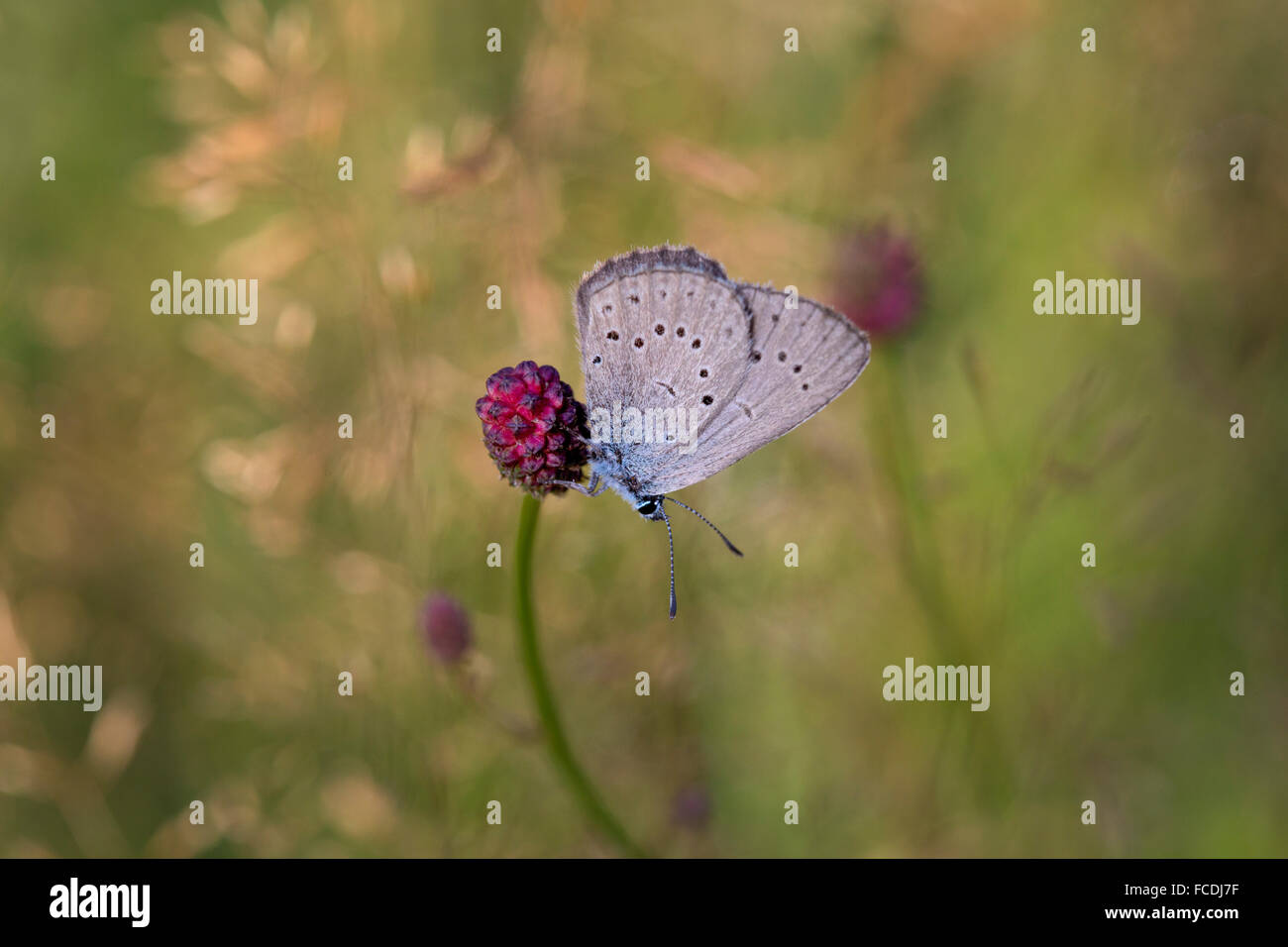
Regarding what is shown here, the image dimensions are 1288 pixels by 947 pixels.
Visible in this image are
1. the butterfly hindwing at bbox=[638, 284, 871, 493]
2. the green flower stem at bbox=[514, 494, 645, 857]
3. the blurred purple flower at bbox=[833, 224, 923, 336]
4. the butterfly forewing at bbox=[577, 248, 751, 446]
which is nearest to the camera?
the green flower stem at bbox=[514, 494, 645, 857]

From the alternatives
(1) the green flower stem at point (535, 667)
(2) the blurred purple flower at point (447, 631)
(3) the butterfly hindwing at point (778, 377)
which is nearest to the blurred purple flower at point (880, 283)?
(3) the butterfly hindwing at point (778, 377)

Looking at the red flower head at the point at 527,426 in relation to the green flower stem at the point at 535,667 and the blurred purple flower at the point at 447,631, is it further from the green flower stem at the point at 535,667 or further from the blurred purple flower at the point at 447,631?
the blurred purple flower at the point at 447,631

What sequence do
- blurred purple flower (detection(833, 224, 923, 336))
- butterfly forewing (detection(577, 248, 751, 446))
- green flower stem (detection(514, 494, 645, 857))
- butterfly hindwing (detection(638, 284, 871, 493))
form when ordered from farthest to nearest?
blurred purple flower (detection(833, 224, 923, 336))
butterfly forewing (detection(577, 248, 751, 446))
butterfly hindwing (detection(638, 284, 871, 493))
green flower stem (detection(514, 494, 645, 857))

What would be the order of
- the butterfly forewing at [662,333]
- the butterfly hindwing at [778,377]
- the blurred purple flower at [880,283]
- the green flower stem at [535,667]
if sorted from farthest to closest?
1. the blurred purple flower at [880,283]
2. the butterfly forewing at [662,333]
3. the butterfly hindwing at [778,377]
4. the green flower stem at [535,667]

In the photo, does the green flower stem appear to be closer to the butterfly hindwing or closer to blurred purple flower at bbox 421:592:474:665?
blurred purple flower at bbox 421:592:474:665

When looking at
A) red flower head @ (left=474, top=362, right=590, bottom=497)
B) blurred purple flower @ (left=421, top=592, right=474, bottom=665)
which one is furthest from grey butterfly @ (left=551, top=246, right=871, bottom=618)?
blurred purple flower @ (left=421, top=592, right=474, bottom=665)
